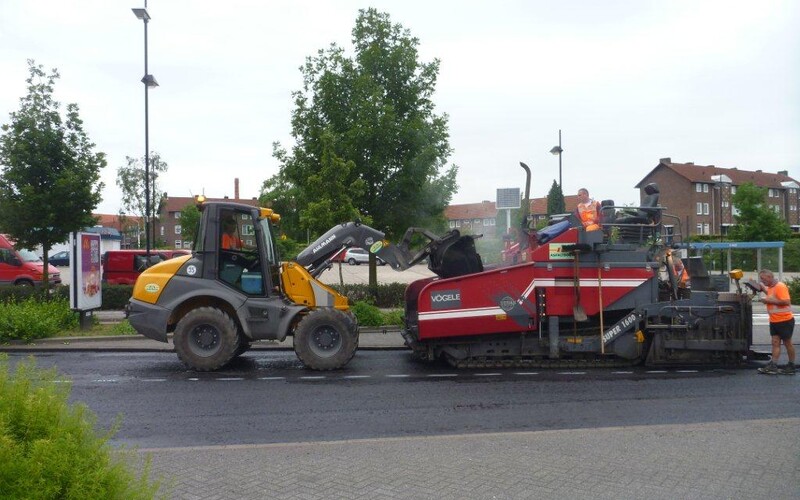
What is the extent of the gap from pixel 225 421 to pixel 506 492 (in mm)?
3872

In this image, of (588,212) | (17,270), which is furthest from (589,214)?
(17,270)

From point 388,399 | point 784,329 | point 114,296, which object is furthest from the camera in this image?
point 114,296

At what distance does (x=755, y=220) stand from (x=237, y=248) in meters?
39.2

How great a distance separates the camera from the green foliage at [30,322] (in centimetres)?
1403

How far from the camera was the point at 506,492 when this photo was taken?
16.4 feet

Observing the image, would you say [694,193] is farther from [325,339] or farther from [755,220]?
[325,339]

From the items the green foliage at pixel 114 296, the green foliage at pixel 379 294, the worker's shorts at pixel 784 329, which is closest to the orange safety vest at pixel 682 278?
the worker's shorts at pixel 784 329

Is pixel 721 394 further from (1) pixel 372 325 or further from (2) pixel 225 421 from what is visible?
(1) pixel 372 325

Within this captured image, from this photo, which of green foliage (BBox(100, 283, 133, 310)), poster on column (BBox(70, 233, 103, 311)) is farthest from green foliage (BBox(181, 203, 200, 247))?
poster on column (BBox(70, 233, 103, 311))

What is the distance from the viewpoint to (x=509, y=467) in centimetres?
557

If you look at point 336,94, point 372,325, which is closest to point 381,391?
point 372,325

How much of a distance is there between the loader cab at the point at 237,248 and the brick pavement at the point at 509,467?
5.15 meters

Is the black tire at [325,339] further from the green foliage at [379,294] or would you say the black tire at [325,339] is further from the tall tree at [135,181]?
the tall tree at [135,181]

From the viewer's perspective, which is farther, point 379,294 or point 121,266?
point 121,266
